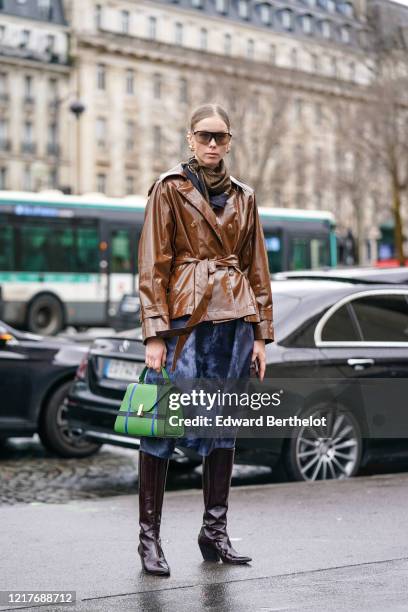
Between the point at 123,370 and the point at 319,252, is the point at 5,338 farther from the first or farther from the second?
the point at 319,252

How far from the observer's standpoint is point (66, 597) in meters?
4.65

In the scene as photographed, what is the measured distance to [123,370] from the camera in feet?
28.2

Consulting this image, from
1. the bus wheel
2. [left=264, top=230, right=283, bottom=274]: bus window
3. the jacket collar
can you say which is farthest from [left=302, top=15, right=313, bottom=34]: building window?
the jacket collar

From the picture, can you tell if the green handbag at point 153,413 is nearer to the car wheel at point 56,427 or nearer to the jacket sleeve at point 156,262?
the jacket sleeve at point 156,262

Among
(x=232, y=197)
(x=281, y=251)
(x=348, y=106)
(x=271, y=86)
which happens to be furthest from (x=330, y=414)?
(x=271, y=86)

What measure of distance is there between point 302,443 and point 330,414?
26 cm

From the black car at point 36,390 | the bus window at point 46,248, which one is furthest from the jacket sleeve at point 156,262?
the bus window at point 46,248

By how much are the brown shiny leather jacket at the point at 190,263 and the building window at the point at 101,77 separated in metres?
81.0

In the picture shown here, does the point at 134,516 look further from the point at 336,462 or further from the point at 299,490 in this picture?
the point at 336,462

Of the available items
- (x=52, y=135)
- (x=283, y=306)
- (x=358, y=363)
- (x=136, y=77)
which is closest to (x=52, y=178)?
(x=52, y=135)

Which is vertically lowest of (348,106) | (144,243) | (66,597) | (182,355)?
(66,597)

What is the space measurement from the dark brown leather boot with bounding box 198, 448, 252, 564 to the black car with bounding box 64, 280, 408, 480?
2.53 metres

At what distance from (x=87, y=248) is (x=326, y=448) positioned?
1986cm

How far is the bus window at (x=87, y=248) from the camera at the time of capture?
27.6 meters
